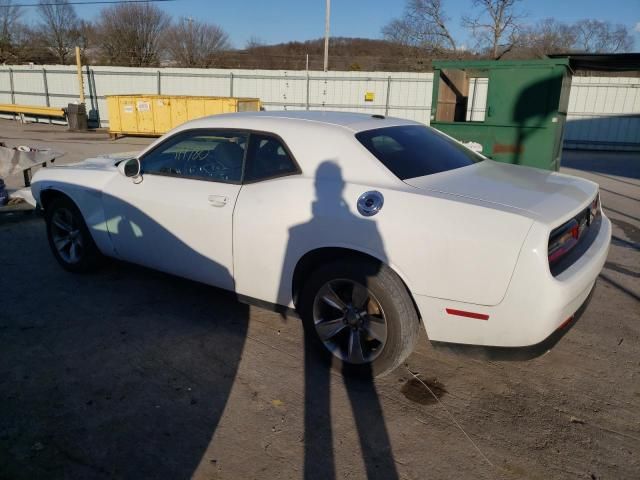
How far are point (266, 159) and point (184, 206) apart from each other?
746 millimetres

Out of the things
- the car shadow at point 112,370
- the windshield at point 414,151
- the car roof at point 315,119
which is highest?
the car roof at point 315,119

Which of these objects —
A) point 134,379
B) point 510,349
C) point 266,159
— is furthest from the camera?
point 266,159

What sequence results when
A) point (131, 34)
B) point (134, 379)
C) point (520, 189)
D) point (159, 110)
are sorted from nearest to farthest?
point (520, 189) → point (134, 379) → point (159, 110) → point (131, 34)

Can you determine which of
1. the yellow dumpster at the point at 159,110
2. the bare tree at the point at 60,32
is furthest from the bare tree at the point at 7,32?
the yellow dumpster at the point at 159,110

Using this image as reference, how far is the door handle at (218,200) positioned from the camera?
3512 millimetres

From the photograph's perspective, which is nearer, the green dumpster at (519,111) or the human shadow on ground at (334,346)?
the human shadow on ground at (334,346)

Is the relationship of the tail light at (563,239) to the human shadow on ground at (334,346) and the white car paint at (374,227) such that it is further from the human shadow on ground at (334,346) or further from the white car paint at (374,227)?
the human shadow on ground at (334,346)

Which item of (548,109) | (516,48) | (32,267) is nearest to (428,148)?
(32,267)

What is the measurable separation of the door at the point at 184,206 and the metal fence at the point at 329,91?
17.1 meters

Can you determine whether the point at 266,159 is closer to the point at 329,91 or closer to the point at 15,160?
the point at 15,160

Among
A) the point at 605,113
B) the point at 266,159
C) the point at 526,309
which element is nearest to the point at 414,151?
the point at 266,159

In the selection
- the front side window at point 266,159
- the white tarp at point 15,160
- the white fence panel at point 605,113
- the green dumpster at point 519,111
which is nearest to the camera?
the front side window at point 266,159

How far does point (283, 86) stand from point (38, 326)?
18626 mm

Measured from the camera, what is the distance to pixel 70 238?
4844 mm
